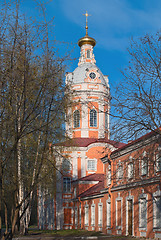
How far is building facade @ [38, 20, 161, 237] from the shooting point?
52.1 feet

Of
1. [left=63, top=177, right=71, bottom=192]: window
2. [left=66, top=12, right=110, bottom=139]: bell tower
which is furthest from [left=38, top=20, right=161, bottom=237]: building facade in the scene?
[left=66, top=12, right=110, bottom=139]: bell tower

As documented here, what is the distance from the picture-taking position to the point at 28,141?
465 inches

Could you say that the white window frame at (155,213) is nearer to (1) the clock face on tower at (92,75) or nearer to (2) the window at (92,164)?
(2) the window at (92,164)

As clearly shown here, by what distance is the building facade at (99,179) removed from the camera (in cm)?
1588

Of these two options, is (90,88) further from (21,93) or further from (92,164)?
(21,93)

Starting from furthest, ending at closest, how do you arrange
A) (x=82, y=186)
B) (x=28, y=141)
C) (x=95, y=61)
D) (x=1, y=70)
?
(x=95, y=61), (x=82, y=186), (x=28, y=141), (x=1, y=70)

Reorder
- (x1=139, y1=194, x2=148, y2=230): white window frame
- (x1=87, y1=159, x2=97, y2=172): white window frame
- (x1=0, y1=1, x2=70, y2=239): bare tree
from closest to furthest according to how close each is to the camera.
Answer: (x1=0, y1=1, x2=70, y2=239): bare tree → (x1=139, y1=194, x2=148, y2=230): white window frame → (x1=87, y1=159, x2=97, y2=172): white window frame

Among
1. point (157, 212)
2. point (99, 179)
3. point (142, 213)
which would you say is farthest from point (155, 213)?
point (99, 179)

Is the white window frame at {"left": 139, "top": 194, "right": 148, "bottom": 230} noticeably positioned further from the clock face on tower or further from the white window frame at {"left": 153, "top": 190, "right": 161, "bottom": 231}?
the clock face on tower

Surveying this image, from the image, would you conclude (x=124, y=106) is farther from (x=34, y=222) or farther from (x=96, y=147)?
(x=34, y=222)

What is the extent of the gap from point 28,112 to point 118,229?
16.7 metres

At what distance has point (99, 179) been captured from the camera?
1492 inches

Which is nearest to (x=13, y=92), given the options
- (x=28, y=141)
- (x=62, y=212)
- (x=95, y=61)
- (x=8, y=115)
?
(x=8, y=115)

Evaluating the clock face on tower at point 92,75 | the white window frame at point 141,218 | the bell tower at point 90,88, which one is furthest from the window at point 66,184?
the white window frame at point 141,218
